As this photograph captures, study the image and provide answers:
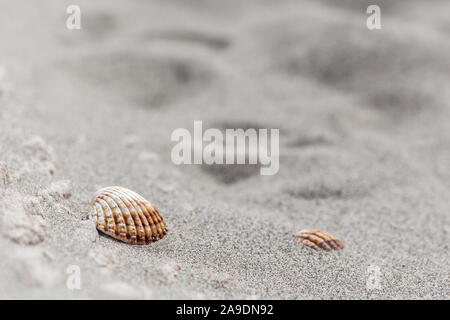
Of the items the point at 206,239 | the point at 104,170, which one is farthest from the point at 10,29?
the point at 206,239

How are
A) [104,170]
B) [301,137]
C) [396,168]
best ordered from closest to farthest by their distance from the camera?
[104,170]
[396,168]
[301,137]

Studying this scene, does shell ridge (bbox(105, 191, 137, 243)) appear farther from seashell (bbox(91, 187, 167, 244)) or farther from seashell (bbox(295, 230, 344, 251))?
seashell (bbox(295, 230, 344, 251))

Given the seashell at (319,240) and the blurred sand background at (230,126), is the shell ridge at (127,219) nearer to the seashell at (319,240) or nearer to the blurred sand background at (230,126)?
the blurred sand background at (230,126)

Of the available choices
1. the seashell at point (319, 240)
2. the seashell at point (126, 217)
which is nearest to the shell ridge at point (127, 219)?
the seashell at point (126, 217)

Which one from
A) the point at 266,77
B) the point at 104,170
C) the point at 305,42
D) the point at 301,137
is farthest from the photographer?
the point at 305,42

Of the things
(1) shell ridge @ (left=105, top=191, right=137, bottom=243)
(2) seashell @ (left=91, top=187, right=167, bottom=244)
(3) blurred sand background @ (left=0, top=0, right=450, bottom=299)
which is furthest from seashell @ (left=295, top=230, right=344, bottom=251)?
(1) shell ridge @ (left=105, top=191, right=137, bottom=243)
